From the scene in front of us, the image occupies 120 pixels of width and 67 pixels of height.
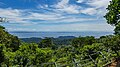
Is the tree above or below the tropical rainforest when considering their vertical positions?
above

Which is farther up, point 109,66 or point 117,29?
point 117,29

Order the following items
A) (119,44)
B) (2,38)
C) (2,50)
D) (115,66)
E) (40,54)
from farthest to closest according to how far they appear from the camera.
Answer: (2,38) < (40,54) < (2,50) < (119,44) < (115,66)

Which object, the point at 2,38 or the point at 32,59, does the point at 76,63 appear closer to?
the point at 32,59

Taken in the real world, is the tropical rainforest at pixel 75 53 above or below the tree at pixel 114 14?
below

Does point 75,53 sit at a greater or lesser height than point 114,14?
lesser

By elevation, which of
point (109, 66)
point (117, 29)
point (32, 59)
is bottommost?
point (32, 59)

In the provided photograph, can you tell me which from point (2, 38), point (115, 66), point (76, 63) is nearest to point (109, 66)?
point (115, 66)

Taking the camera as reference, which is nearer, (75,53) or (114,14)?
(114,14)

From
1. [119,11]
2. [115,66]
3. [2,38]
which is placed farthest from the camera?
[2,38]
